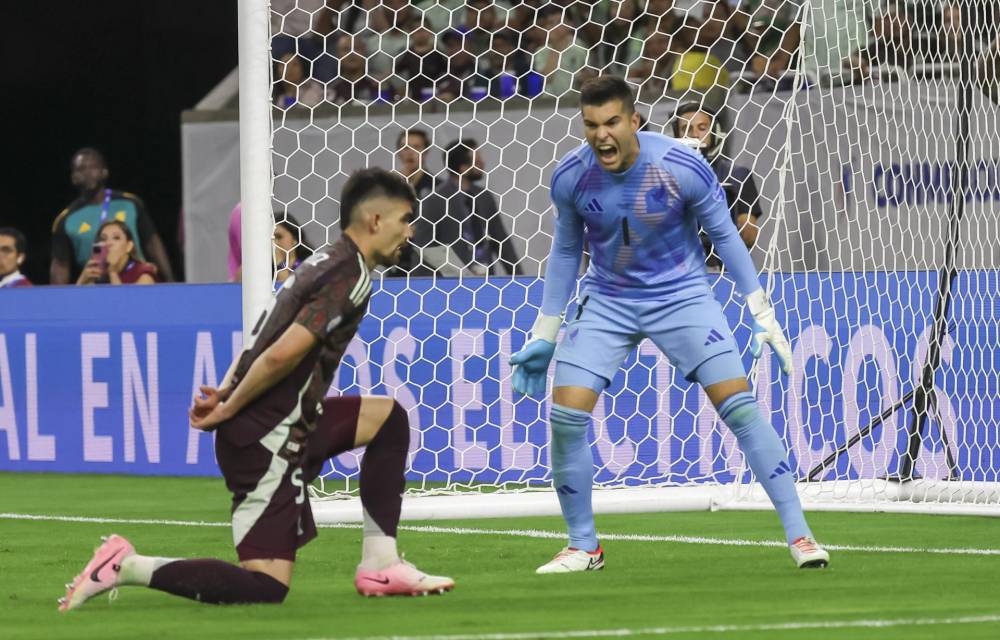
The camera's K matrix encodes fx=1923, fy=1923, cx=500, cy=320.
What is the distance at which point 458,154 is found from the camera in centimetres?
1197

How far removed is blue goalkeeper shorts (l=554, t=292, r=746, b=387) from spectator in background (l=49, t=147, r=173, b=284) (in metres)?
7.92

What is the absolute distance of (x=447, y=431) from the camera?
11.4 m

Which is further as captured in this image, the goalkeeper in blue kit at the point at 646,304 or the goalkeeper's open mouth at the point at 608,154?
the goalkeeper in blue kit at the point at 646,304

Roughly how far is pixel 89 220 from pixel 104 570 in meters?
9.44

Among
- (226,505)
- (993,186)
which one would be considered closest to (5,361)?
(226,505)

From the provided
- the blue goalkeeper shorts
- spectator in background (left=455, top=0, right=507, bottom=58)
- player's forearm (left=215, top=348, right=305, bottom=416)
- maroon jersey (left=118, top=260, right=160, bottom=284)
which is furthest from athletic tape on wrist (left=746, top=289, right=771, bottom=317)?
maroon jersey (left=118, top=260, right=160, bottom=284)

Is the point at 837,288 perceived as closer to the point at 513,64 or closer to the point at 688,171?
the point at 513,64

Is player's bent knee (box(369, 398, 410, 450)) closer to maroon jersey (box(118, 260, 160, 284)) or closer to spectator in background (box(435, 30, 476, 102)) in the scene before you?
spectator in background (box(435, 30, 476, 102))

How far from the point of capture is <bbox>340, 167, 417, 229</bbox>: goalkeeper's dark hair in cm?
629

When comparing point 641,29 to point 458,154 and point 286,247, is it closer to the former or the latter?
point 458,154

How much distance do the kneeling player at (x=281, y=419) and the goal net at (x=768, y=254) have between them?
4.02 metres

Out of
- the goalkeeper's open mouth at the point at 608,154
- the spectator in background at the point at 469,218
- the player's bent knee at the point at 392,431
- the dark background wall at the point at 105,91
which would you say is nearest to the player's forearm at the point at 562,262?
the goalkeeper's open mouth at the point at 608,154

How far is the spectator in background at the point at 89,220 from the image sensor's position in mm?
14883

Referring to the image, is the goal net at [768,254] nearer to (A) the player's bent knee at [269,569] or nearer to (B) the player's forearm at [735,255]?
(B) the player's forearm at [735,255]
